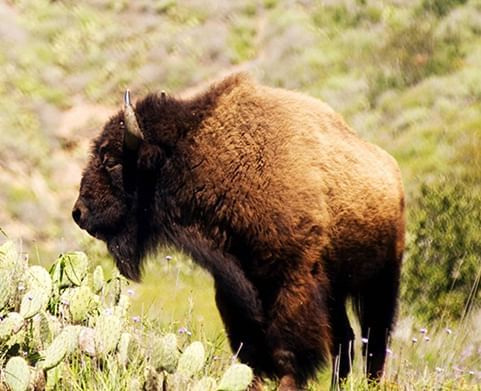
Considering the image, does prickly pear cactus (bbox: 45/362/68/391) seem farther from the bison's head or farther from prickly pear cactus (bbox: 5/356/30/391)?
the bison's head

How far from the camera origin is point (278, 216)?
6746 millimetres

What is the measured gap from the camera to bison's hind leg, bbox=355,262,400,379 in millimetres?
8008

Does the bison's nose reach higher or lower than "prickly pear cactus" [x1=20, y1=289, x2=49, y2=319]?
lower

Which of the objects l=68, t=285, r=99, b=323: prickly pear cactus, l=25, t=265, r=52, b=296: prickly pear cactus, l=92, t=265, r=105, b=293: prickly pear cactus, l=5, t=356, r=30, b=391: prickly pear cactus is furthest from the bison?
l=5, t=356, r=30, b=391: prickly pear cactus

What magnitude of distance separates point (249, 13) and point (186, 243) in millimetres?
23658

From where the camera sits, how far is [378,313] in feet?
26.7

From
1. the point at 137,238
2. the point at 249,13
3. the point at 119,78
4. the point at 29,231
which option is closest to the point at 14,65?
the point at 119,78

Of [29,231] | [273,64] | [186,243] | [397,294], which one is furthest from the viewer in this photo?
[273,64]

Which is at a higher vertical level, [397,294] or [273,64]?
[397,294]

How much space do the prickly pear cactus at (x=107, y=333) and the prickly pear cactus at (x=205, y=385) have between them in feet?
1.70

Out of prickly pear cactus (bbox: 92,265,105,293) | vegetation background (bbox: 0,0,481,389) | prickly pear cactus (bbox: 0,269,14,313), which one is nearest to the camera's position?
prickly pear cactus (bbox: 0,269,14,313)

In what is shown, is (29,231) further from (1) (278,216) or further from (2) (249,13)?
(1) (278,216)

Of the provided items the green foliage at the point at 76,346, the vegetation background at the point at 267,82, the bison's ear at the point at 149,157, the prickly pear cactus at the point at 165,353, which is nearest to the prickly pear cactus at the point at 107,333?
the green foliage at the point at 76,346

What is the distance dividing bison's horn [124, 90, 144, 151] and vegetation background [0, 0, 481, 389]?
4363mm
